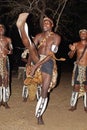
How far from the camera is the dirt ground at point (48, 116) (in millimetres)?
6453

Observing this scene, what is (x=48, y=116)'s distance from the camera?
23.4 ft

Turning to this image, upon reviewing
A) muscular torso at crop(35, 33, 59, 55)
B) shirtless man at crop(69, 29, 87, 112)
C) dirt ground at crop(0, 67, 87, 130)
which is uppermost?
muscular torso at crop(35, 33, 59, 55)

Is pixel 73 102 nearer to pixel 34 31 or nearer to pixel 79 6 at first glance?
pixel 34 31

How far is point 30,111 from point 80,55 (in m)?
1.59

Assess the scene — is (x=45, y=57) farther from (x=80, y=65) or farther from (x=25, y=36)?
(x=80, y=65)

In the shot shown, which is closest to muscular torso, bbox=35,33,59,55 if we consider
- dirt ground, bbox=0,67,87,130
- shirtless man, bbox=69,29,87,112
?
shirtless man, bbox=69,29,87,112

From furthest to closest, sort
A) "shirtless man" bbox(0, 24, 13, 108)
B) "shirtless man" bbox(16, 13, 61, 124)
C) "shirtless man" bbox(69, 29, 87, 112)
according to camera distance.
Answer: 1. "shirtless man" bbox(0, 24, 13, 108)
2. "shirtless man" bbox(69, 29, 87, 112)
3. "shirtless man" bbox(16, 13, 61, 124)

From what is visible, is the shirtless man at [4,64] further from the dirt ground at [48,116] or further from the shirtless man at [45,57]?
the shirtless man at [45,57]

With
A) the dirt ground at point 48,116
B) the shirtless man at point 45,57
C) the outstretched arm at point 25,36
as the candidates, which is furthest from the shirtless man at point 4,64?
the outstretched arm at point 25,36

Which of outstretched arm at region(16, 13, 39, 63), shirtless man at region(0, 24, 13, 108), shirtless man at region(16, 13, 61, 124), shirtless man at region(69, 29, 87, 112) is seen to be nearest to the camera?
outstretched arm at region(16, 13, 39, 63)

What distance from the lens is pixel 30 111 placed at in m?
7.48

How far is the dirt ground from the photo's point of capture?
645cm

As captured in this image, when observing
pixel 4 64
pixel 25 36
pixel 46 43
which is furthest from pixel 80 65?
pixel 25 36

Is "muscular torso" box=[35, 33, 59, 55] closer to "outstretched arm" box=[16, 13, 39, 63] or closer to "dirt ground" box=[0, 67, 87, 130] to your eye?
"outstretched arm" box=[16, 13, 39, 63]
